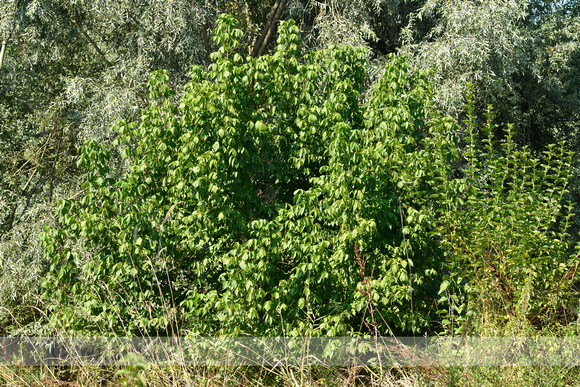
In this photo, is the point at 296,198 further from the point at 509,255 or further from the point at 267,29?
the point at 267,29

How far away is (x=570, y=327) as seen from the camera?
166 inches

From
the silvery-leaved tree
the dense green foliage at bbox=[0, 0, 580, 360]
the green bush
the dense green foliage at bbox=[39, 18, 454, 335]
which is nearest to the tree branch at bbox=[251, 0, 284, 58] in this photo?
the dense green foliage at bbox=[0, 0, 580, 360]

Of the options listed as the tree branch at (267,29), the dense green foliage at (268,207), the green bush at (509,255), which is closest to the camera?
the green bush at (509,255)

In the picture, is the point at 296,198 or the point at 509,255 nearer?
the point at 509,255

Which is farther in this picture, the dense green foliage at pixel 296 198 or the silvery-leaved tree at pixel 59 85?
the silvery-leaved tree at pixel 59 85

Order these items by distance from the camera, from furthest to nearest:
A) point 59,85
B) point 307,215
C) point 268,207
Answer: point 59,85 → point 268,207 → point 307,215

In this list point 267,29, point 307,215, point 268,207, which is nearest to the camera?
point 307,215

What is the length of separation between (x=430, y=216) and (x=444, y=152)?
1.98 ft

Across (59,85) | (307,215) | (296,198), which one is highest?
(59,85)

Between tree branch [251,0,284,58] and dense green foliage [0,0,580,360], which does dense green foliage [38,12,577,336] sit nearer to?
dense green foliage [0,0,580,360]

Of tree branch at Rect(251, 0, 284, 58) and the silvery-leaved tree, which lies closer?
the silvery-leaved tree

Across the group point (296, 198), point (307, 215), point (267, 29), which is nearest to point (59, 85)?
point (267, 29)

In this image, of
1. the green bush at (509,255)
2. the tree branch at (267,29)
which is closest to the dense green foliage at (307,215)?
the green bush at (509,255)

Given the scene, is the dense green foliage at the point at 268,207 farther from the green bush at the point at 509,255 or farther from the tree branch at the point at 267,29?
the tree branch at the point at 267,29
